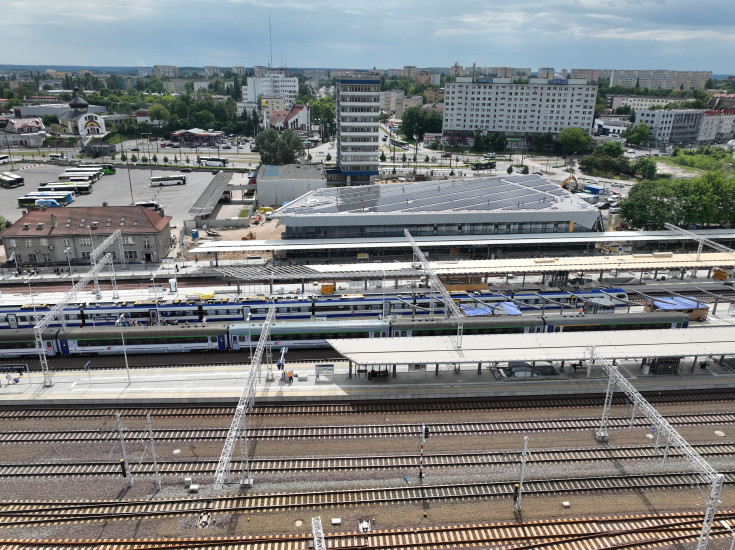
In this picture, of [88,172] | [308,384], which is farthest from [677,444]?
[88,172]

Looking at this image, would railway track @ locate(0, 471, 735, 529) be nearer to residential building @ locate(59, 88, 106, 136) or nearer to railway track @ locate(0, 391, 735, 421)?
railway track @ locate(0, 391, 735, 421)

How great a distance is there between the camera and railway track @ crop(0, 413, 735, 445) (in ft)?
111

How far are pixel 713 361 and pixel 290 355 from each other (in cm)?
3539

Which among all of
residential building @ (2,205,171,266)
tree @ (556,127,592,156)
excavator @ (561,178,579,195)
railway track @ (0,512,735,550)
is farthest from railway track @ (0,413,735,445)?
tree @ (556,127,592,156)

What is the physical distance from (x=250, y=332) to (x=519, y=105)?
14378cm

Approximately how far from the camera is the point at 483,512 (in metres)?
27.8

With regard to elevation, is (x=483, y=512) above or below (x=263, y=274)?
below

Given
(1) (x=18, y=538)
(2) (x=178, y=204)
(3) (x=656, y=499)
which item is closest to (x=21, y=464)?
(1) (x=18, y=538)

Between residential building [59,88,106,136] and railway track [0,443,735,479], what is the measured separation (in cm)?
15811

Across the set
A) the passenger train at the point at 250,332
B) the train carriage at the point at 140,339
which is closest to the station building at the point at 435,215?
the passenger train at the point at 250,332

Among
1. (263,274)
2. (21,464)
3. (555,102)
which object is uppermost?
(555,102)

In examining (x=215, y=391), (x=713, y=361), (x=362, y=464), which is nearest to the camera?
(x=362, y=464)

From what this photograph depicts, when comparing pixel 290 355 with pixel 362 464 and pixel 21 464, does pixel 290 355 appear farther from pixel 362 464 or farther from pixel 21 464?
pixel 21 464

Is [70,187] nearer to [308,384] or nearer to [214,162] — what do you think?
[214,162]
